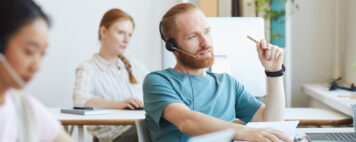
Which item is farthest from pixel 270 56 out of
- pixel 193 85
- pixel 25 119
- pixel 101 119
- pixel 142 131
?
pixel 25 119

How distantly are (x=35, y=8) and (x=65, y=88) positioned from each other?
10.9 ft

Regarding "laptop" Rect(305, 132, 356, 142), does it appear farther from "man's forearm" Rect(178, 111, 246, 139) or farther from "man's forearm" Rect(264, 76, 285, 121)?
"man's forearm" Rect(178, 111, 246, 139)

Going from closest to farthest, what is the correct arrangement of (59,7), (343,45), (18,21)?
(18,21)
(343,45)
(59,7)

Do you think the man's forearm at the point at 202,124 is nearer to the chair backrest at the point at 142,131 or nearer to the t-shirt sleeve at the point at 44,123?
the chair backrest at the point at 142,131

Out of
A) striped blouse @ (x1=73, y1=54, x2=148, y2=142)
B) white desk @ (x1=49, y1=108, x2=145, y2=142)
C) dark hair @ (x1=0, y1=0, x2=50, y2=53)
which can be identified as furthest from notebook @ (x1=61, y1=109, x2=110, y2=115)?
dark hair @ (x1=0, y1=0, x2=50, y2=53)

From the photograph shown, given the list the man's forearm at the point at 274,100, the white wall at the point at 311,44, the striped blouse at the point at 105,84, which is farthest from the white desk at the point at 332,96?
the striped blouse at the point at 105,84

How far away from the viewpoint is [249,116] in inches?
66.9

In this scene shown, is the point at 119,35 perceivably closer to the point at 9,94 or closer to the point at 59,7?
the point at 59,7

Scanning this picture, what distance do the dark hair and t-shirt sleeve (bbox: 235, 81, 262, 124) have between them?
4.17 feet

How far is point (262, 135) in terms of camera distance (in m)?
1.24

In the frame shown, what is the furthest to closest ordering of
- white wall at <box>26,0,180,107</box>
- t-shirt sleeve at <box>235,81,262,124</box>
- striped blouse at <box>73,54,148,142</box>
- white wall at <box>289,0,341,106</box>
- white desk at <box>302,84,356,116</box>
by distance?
white wall at <box>26,0,180,107</box>, white wall at <box>289,0,341,106</box>, striped blouse at <box>73,54,148,142</box>, white desk at <box>302,84,356,116</box>, t-shirt sleeve at <box>235,81,262,124</box>

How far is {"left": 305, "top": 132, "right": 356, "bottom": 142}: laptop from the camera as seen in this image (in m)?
1.37

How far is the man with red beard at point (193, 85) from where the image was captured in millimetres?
1474

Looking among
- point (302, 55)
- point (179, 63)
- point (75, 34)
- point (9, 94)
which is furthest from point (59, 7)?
point (9, 94)
